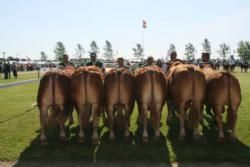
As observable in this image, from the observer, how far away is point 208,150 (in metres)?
8.86

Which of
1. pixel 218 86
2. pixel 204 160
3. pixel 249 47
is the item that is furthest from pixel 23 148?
pixel 249 47

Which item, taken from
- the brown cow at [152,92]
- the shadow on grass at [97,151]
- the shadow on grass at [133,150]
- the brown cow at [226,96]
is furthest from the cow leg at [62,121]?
the brown cow at [226,96]

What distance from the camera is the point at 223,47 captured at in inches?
5443

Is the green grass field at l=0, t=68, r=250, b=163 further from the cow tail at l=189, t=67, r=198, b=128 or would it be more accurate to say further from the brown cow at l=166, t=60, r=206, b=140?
the brown cow at l=166, t=60, r=206, b=140

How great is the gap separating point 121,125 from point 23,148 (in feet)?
9.44

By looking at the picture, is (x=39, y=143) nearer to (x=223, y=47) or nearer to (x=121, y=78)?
(x=121, y=78)

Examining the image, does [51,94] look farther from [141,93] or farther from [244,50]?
[244,50]

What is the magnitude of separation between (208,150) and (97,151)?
255 cm

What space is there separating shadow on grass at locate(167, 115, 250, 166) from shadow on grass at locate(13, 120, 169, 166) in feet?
1.15

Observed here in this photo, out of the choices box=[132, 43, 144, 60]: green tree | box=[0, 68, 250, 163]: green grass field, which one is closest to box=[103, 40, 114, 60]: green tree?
box=[132, 43, 144, 60]: green tree

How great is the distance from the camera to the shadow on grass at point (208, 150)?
824cm

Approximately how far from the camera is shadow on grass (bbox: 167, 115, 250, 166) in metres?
8.24

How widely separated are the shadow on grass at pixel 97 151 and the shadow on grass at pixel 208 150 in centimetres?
35

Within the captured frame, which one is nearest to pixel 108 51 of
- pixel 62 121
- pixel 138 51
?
pixel 138 51
